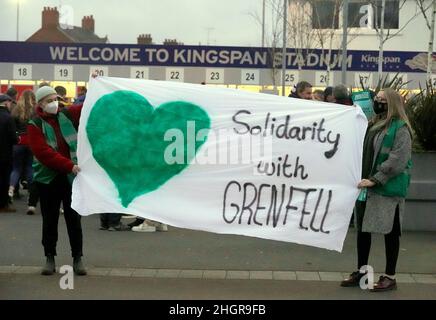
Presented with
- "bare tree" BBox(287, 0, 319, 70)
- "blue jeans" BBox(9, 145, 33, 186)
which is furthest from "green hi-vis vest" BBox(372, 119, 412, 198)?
"bare tree" BBox(287, 0, 319, 70)

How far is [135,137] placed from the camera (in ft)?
20.3

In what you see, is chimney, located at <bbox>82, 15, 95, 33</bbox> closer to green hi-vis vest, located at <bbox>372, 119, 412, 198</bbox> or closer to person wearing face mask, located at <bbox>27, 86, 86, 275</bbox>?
person wearing face mask, located at <bbox>27, 86, 86, 275</bbox>

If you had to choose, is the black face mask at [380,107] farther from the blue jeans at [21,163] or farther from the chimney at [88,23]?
the chimney at [88,23]

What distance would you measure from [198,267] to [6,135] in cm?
448

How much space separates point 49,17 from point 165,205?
2488 inches

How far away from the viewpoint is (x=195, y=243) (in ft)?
27.0

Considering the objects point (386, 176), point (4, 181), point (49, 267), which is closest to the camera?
point (386, 176)

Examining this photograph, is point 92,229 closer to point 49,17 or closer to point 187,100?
point 187,100

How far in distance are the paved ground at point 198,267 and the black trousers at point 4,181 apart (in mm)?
1277

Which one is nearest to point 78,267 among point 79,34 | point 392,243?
point 392,243

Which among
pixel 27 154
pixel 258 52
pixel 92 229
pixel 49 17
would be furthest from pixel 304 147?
pixel 49 17

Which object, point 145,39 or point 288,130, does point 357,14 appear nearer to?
point 145,39

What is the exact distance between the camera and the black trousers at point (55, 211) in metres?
6.57

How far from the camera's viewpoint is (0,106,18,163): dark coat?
1012 cm
